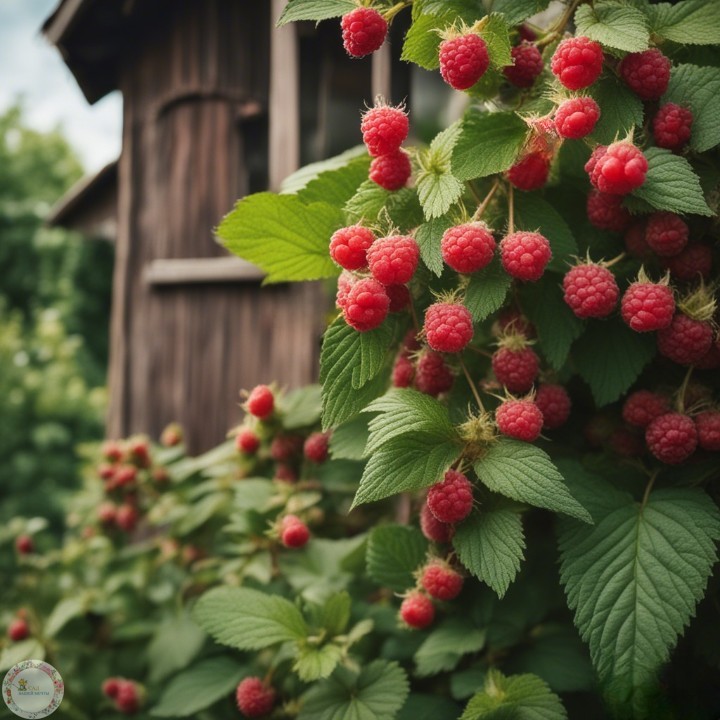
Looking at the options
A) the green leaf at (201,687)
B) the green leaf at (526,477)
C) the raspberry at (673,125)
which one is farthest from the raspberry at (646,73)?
the green leaf at (201,687)

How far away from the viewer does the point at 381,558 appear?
51.8 inches

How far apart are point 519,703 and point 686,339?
63 cm

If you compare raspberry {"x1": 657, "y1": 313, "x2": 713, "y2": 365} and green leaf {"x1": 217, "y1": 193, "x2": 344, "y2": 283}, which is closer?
raspberry {"x1": 657, "y1": 313, "x2": 713, "y2": 365}

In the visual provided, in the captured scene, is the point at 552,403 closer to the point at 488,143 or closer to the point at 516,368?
the point at 516,368

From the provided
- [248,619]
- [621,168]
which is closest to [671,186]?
[621,168]

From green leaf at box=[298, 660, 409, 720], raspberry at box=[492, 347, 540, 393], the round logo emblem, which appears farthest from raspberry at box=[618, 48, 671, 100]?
the round logo emblem

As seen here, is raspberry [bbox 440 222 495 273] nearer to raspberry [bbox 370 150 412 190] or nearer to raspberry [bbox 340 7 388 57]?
raspberry [bbox 370 150 412 190]

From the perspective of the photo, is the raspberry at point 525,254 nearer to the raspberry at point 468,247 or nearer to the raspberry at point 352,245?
the raspberry at point 468,247

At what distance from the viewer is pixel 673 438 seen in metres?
1.04

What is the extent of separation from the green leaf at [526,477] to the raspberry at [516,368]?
0.10 metres

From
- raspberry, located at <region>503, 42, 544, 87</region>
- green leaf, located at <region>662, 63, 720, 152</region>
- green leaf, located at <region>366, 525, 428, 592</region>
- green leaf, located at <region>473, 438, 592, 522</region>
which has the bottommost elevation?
green leaf, located at <region>366, 525, 428, 592</region>

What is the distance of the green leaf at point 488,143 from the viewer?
3.36 ft

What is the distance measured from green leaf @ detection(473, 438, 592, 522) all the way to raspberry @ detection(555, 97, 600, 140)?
450 mm

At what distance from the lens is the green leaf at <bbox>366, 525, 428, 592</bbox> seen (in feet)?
4.26
